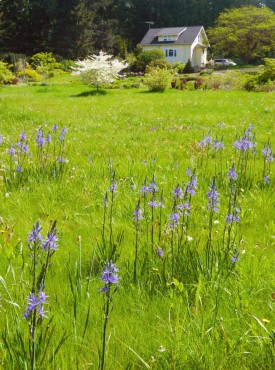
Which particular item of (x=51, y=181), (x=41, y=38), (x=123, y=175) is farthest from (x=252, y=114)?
(x=41, y=38)

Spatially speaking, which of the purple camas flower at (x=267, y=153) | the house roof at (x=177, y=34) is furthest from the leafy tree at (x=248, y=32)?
the purple camas flower at (x=267, y=153)

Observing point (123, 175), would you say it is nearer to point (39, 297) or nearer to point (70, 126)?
point (39, 297)

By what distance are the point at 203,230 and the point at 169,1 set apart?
8540 centimetres

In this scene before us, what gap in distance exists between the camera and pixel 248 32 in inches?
2389

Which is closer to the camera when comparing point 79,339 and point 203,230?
point 79,339

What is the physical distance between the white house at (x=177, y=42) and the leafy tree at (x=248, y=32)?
10.6 feet

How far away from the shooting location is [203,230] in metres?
3.41

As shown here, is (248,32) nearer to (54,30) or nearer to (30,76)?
(54,30)

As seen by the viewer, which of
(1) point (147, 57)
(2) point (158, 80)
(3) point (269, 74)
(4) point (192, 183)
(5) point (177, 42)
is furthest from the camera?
(5) point (177, 42)

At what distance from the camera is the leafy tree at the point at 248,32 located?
60.0m

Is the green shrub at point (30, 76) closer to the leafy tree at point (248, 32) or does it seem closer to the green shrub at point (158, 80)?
the green shrub at point (158, 80)

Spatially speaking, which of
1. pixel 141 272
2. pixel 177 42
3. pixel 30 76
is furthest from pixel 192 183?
pixel 177 42

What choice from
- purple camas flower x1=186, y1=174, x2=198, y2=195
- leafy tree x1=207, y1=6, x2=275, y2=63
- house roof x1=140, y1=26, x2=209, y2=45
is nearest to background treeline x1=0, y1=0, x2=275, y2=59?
house roof x1=140, y1=26, x2=209, y2=45

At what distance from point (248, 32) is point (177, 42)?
36.2ft
